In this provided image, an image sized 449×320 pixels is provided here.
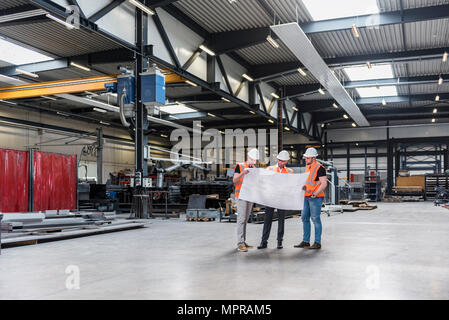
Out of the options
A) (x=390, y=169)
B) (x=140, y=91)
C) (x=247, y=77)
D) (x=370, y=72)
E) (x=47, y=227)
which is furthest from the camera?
(x=390, y=169)

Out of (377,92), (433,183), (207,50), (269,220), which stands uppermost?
(377,92)

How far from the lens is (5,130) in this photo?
23797 millimetres

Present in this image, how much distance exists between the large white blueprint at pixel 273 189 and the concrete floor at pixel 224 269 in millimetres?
805

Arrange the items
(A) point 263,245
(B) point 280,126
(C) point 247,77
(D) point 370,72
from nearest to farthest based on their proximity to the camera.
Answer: (A) point 263,245
(C) point 247,77
(D) point 370,72
(B) point 280,126

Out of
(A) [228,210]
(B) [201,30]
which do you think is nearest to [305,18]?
(B) [201,30]

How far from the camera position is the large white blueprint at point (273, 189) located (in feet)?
20.9

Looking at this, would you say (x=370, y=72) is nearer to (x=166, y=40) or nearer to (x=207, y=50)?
(x=207, y=50)

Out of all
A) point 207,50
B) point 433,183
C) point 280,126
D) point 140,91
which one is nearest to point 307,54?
point 207,50

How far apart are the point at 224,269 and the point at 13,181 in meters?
9.06

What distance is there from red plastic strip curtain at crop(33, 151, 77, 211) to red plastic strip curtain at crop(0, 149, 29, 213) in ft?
1.11

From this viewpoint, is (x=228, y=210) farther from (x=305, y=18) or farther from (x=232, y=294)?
(x=232, y=294)

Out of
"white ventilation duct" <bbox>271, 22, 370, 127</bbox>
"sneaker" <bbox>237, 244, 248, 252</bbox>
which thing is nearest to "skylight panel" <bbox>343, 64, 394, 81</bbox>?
"white ventilation duct" <bbox>271, 22, 370, 127</bbox>

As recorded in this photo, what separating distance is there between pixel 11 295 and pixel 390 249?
566 cm

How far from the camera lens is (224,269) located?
4.95 metres
